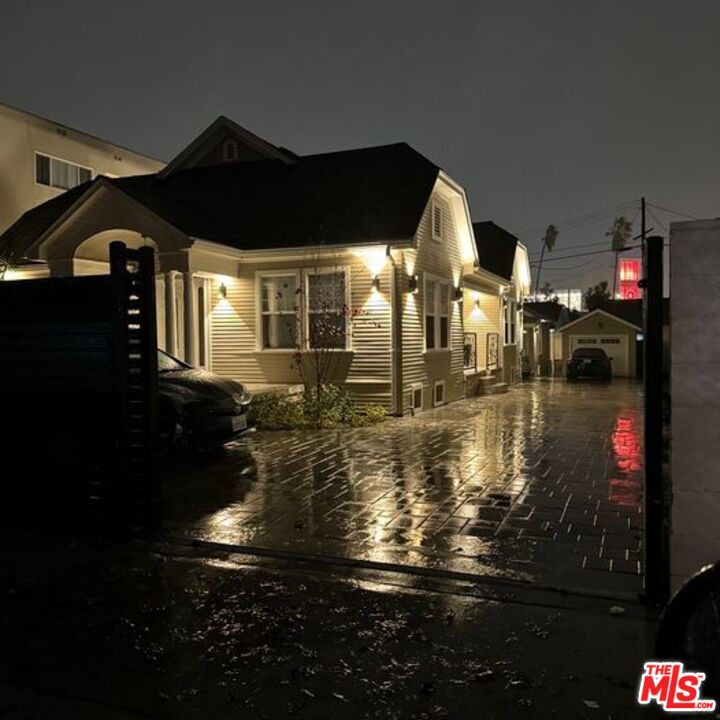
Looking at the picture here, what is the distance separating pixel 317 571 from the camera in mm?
4660

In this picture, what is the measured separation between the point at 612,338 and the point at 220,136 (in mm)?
21180

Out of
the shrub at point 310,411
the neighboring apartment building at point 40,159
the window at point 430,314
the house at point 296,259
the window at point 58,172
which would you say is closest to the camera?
the shrub at point 310,411

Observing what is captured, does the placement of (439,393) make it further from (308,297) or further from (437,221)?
(308,297)

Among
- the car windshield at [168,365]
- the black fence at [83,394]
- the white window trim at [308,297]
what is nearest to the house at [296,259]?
the white window trim at [308,297]

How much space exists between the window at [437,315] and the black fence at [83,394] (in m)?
10.4

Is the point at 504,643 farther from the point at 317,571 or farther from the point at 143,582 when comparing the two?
the point at 143,582

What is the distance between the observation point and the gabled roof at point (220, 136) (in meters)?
16.9

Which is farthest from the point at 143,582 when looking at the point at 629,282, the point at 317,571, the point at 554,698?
the point at 629,282

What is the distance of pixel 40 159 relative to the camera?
2181cm

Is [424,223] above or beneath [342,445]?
above

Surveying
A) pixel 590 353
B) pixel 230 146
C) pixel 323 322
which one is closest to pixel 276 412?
pixel 323 322

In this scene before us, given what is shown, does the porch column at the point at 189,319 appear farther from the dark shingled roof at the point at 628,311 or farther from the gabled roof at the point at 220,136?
the dark shingled roof at the point at 628,311

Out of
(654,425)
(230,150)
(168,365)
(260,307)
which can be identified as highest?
(230,150)

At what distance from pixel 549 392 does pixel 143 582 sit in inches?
700
